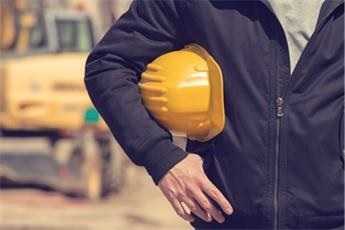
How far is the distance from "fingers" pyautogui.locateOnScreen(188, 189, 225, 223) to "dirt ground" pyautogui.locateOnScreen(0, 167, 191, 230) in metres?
7.38

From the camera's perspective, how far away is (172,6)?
216 cm

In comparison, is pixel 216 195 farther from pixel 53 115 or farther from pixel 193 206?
pixel 53 115

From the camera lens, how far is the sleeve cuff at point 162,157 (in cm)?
216

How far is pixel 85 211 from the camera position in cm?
1037

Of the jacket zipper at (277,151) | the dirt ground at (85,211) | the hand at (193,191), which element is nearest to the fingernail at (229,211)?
the hand at (193,191)

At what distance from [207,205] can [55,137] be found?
880cm

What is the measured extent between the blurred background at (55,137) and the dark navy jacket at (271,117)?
7.94 meters

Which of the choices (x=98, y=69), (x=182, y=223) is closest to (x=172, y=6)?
(x=98, y=69)

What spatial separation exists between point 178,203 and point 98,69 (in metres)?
0.37

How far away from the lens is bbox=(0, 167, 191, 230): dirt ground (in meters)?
9.66

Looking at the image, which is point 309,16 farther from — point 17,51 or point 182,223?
point 17,51

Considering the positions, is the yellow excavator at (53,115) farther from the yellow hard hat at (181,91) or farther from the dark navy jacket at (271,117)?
the dark navy jacket at (271,117)

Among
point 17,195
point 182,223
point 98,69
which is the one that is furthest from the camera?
point 17,195

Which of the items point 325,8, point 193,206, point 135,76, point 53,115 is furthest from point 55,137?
point 325,8
